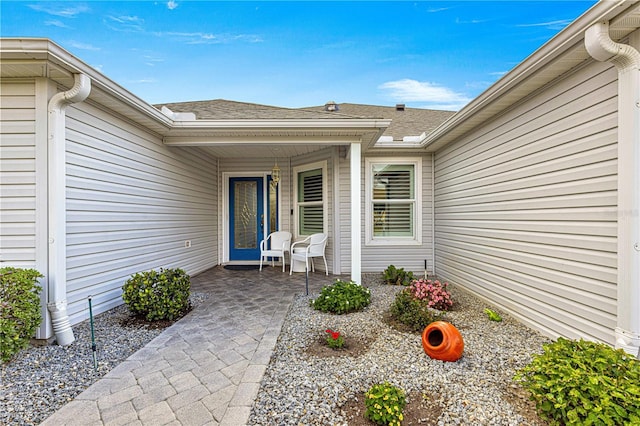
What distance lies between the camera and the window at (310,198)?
589 cm

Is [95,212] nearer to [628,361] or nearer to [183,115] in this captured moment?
[183,115]

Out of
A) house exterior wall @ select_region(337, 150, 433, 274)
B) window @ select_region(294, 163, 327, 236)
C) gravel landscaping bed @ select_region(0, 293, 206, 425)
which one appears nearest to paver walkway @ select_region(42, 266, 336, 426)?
gravel landscaping bed @ select_region(0, 293, 206, 425)

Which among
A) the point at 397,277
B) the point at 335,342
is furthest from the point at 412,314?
the point at 397,277

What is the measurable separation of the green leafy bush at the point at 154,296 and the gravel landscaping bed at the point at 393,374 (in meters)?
1.34

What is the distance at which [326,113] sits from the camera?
169 inches

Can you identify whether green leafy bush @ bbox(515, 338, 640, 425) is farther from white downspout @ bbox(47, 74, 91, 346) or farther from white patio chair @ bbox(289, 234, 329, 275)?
white patio chair @ bbox(289, 234, 329, 275)

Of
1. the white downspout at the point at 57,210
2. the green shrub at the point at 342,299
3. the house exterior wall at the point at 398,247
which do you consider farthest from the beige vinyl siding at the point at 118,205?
the house exterior wall at the point at 398,247

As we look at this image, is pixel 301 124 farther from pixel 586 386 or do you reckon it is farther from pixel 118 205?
pixel 586 386

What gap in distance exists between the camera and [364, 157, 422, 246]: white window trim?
5.61 m

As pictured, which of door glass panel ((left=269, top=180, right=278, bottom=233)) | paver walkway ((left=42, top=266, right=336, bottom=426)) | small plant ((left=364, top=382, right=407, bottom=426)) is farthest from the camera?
door glass panel ((left=269, top=180, right=278, bottom=233))

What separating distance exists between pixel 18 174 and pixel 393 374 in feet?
12.2

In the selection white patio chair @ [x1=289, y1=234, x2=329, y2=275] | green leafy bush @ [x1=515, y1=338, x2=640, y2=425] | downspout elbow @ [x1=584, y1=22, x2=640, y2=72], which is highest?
downspout elbow @ [x1=584, y1=22, x2=640, y2=72]

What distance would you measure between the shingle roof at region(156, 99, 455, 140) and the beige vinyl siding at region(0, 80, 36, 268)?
1949 millimetres

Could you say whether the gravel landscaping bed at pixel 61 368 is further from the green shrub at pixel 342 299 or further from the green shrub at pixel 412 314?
the green shrub at pixel 412 314
